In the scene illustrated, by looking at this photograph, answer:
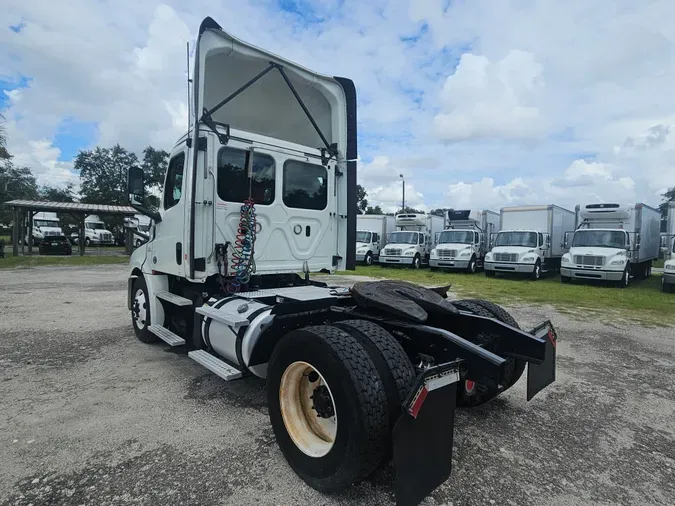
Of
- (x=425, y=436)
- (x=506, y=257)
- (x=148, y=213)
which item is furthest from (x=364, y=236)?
(x=425, y=436)

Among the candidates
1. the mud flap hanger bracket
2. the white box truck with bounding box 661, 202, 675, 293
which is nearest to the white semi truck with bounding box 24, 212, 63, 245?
the mud flap hanger bracket

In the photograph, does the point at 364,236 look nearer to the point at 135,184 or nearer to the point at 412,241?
the point at 412,241

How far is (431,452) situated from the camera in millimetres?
Result: 2176

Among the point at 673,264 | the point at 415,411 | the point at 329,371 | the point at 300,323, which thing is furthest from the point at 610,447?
the point at 673,264

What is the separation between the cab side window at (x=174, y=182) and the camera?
4.82 metres

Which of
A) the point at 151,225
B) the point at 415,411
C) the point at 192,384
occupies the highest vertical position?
the point at 151,225

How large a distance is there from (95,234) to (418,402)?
3806 centimetres

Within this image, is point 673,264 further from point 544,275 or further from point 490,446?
point 490,446

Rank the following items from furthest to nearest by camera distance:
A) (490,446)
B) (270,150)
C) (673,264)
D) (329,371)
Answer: (673,264), (270,150), (490,446), (329,371)

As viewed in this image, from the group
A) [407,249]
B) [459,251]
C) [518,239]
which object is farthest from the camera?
[407,249]

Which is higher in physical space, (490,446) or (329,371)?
(329,371)

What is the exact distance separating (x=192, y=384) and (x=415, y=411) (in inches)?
115

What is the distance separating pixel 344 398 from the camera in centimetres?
228

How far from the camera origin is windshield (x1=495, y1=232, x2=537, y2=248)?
1680 cm
